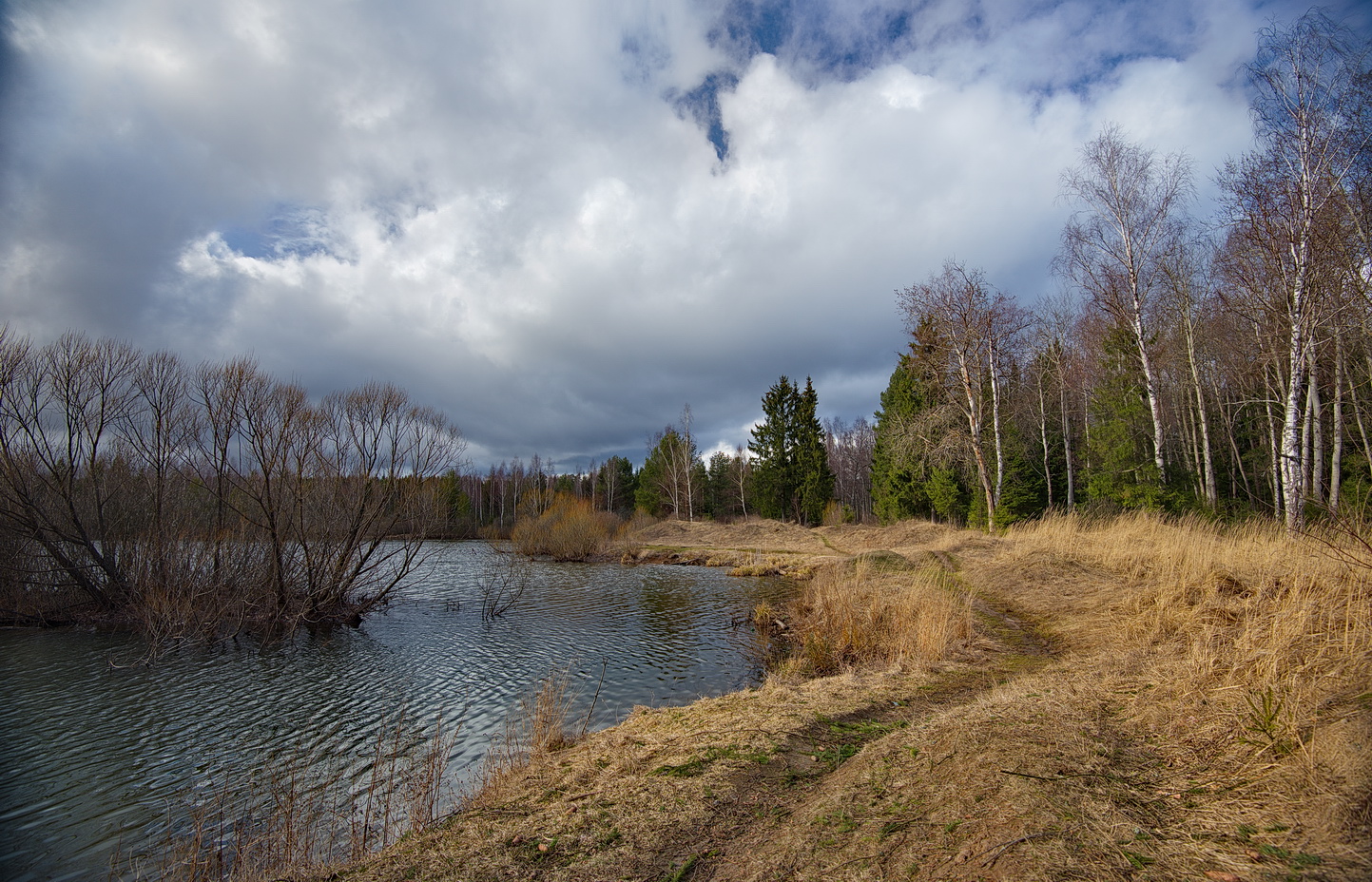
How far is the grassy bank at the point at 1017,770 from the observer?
2.79 meters

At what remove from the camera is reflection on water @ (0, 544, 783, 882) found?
21.8 feet

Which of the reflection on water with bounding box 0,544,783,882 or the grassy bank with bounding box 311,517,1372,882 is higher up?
the grassy bank with bounding box 311,517,1372,882

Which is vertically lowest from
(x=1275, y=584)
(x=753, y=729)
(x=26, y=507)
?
(x=753, y=729)

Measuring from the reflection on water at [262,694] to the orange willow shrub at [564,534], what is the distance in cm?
1582

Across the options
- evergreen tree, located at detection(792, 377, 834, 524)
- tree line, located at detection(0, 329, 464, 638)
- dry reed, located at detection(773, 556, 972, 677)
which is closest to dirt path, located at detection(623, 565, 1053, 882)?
dry reed, located at detection(773, 556, 972, 677)

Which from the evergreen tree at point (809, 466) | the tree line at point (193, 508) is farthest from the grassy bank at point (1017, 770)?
the evergreen tree at point (809, 466)

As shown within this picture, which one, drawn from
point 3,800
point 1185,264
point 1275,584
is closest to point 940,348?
point 1185,264

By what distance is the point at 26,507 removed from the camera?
575 inches

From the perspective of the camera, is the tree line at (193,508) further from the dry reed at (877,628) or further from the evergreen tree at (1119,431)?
the evergreen tree at (1119,431)

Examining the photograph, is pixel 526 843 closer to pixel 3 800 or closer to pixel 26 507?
pixel 3 800

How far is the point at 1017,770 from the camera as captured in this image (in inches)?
146

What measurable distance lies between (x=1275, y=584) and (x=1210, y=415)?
24269mm

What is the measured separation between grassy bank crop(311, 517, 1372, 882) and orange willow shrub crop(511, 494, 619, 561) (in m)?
28.1

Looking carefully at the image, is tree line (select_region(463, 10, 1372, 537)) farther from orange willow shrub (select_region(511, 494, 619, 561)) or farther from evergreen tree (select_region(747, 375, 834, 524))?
orange willow shrub (select_region(511, 494, 619, 561))
